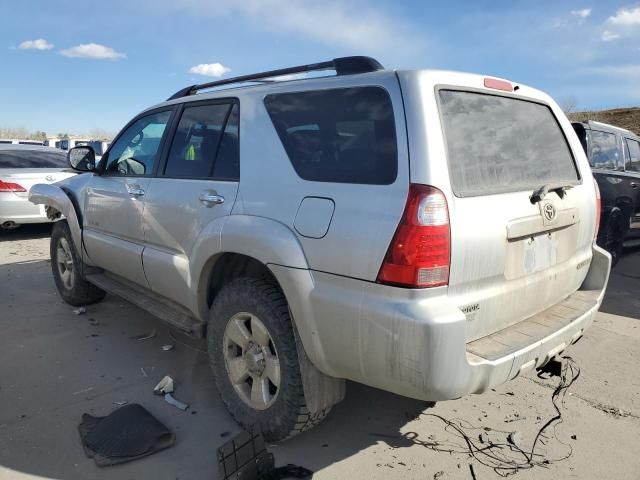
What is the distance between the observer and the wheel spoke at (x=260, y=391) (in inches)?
110

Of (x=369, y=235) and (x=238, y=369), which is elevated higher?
(x=369, y=235)

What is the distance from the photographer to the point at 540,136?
2.94 metres

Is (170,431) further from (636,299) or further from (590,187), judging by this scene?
(636,299)

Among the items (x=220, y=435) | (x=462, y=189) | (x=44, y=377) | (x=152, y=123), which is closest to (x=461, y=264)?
(x=462, y=189)

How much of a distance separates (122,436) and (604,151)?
6918 millimetres

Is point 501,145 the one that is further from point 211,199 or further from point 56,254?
point 56,254

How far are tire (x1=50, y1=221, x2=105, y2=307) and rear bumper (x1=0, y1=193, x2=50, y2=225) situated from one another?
3485 millimetres

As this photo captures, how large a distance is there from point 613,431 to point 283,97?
274cm

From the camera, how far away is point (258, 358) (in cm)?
277

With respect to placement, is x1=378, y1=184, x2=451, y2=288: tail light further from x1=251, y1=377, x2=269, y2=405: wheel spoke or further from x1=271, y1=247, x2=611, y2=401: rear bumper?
x1=251, y1=377, x2=269, y2=405: wheel spoke

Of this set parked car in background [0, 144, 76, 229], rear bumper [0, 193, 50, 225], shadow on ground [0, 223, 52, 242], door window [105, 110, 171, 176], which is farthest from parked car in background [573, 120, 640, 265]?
shadow on ground [0, 223, 52, 242]

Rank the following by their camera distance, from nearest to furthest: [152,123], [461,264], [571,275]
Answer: [461,264] < [571,275] < [152,123]

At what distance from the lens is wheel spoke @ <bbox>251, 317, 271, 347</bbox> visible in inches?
106

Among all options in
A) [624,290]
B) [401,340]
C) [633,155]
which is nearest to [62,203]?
[401,340]
